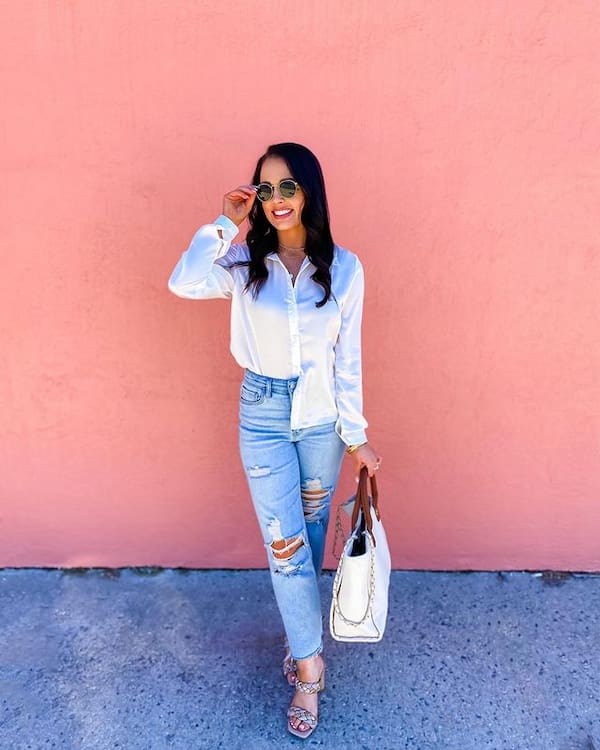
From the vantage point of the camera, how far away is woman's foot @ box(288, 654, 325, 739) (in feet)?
6.93

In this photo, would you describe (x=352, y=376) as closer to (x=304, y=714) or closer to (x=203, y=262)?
(x=203, y=262)

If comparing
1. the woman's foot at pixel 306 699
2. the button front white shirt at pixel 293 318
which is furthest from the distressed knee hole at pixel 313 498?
the woman's foot at pixel 306 699

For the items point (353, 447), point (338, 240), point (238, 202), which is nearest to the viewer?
point (238, 202)

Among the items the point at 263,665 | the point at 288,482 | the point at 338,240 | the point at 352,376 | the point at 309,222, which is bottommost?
the point at 263,665

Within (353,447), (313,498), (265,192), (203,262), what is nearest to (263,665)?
(313,498)

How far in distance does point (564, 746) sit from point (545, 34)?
8.73 ft

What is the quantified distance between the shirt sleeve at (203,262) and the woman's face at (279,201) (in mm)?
136

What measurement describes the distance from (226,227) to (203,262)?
15cm

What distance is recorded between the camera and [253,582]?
9.48ft

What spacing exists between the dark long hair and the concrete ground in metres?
1.56

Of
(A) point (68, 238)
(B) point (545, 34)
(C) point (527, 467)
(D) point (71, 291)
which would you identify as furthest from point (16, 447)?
(B) point (545, 34)

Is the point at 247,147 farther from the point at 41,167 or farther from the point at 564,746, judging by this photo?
the point at 564,746

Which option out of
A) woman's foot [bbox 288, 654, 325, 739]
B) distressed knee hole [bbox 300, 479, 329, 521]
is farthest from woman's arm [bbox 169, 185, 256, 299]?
woman's foot [bbox 288, 654, 325, 739]

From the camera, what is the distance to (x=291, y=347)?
1955 millimetres
